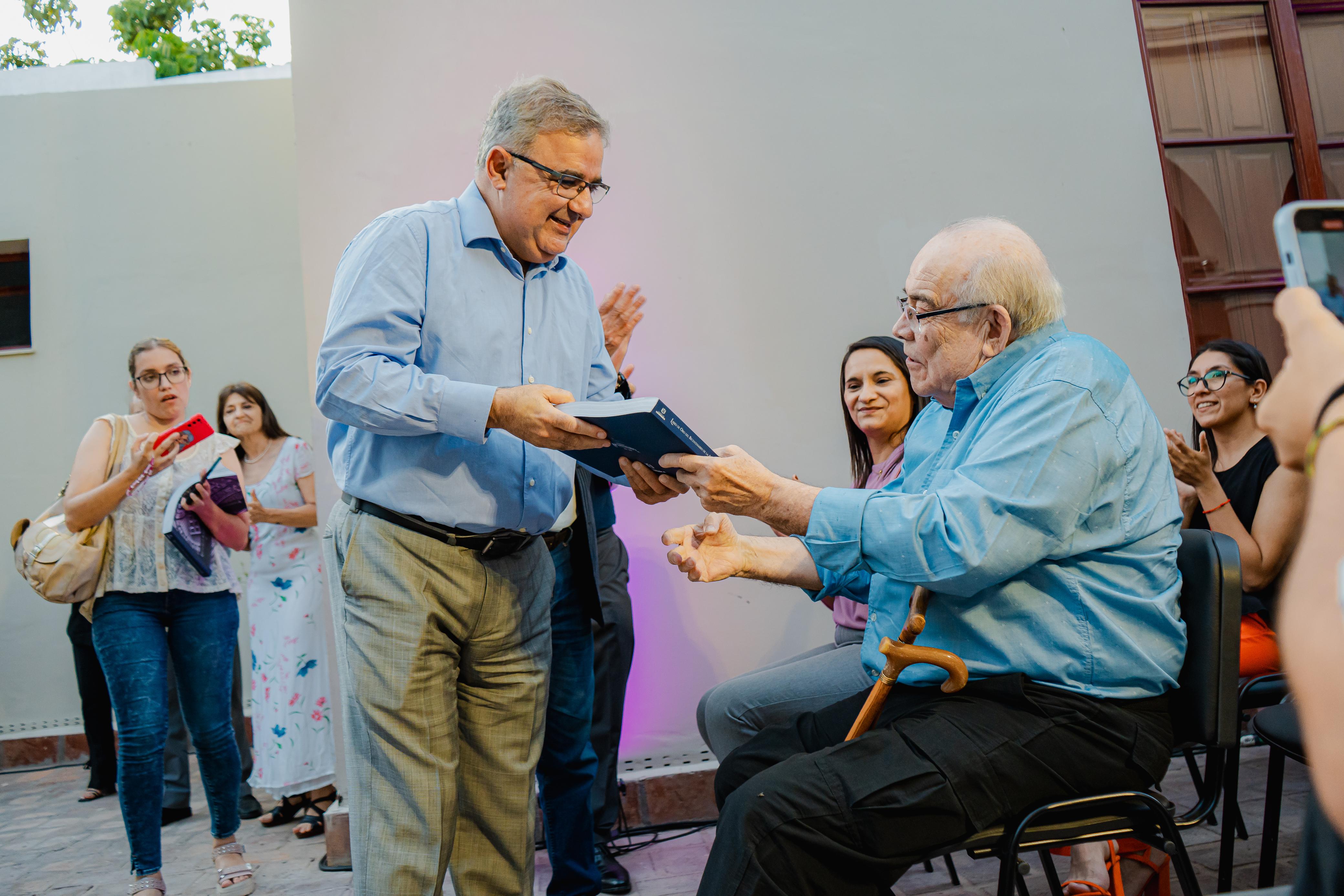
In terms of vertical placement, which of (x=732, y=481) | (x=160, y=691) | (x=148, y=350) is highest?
(x=148, y=350)

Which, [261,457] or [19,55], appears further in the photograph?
[19,55]

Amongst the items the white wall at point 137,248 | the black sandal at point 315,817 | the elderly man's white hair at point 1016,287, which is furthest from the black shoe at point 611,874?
the white wall at point 137,248

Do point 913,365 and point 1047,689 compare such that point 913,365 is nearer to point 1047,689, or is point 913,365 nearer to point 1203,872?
point 1047,689

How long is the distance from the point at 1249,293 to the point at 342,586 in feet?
13.9

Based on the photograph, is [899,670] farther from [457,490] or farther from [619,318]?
[619,318]

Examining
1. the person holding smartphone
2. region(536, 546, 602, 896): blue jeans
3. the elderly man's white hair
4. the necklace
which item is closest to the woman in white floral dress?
the necklace

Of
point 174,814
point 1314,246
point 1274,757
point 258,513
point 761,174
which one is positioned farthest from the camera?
point 174,814

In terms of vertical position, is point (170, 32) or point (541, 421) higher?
point (170, 32)

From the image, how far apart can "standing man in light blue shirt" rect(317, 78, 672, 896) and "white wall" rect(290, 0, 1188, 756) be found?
62.6 inches

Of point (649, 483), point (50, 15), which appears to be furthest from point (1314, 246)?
point (50, 15)

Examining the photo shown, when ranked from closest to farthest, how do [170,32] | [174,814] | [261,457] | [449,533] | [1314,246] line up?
[1314,246] → [449,533] → [174,814] → [261,457] → [170,32]

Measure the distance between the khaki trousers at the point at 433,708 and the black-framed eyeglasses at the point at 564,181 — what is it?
82 centimetres

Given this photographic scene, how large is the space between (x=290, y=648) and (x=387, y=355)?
8.80 ft

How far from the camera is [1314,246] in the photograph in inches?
31.1
